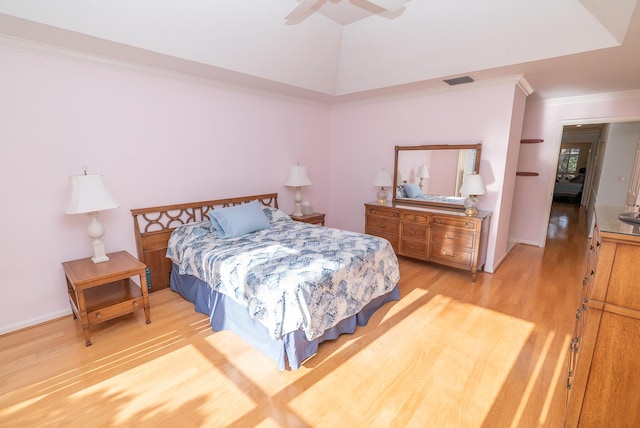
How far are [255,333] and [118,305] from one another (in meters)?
1.16

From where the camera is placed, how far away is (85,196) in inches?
93.9

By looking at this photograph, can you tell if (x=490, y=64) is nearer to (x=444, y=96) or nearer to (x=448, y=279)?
(x=444, y=96)

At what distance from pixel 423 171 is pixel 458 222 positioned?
3.15 ft

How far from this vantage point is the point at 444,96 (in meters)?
3.84

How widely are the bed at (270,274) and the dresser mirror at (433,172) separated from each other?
60.4 inches

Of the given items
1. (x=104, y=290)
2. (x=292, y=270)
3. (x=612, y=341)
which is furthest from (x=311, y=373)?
(x=104, y=290)

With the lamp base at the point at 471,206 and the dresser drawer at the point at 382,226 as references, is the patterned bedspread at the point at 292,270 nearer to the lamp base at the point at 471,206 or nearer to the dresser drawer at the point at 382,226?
the dresser drawer at the point at 382,226

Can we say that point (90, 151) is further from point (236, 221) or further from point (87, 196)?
point (236, 221)

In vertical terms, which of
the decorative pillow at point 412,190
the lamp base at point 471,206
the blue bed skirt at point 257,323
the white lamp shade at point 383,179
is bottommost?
the blue bed skirt at point 257,323

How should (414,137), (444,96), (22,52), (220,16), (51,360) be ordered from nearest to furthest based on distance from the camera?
(51,360), (22,52), (220,16), (444,96), (414,137)

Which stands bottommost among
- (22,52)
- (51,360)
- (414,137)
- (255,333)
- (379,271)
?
(51,360)

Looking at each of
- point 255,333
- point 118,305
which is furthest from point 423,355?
point 118,305

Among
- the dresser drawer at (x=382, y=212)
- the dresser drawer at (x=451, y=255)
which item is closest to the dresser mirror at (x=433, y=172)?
the dresser drawer at (x=382, y=212)

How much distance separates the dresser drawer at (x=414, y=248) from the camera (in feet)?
12.6
